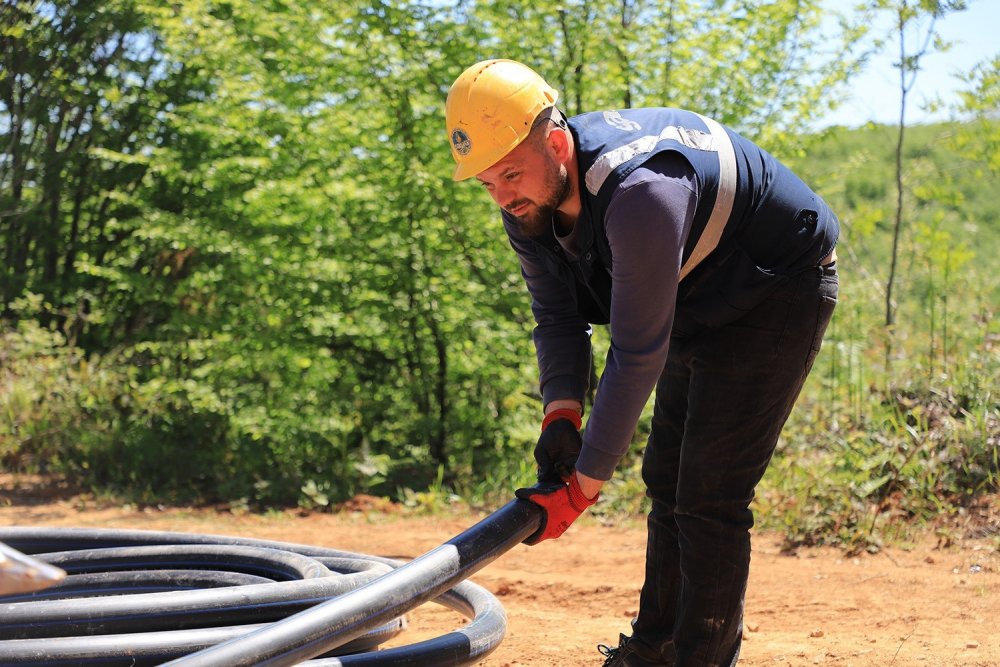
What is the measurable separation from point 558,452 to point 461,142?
976mm

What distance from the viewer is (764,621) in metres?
4.22

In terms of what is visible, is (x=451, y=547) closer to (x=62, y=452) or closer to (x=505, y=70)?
(x=505, y=70)

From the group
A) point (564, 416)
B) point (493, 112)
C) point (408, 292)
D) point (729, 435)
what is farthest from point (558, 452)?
point (408, 292)

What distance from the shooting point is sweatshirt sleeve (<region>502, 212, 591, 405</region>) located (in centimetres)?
321

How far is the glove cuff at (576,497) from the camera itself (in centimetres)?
285


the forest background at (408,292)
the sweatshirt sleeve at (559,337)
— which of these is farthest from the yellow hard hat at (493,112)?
the forest background at (408,292)

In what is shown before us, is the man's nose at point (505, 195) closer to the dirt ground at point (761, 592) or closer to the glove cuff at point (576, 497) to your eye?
the glove cuff at point (576, 497)

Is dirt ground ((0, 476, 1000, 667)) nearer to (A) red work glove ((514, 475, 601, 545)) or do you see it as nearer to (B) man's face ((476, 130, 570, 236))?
(A) red work glove ((514, 475, 601, 545))

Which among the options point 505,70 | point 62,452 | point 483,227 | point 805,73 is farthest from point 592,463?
point 62,452

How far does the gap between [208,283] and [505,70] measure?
5.99m

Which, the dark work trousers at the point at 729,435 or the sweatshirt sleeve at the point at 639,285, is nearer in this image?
the sweatshirt sleeve at the point at 639,285

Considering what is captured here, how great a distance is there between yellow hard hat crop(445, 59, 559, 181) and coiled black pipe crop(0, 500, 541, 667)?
3.28 feet

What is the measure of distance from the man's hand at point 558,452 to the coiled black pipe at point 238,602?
0.55 feet

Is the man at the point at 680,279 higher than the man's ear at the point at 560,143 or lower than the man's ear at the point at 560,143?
lower
